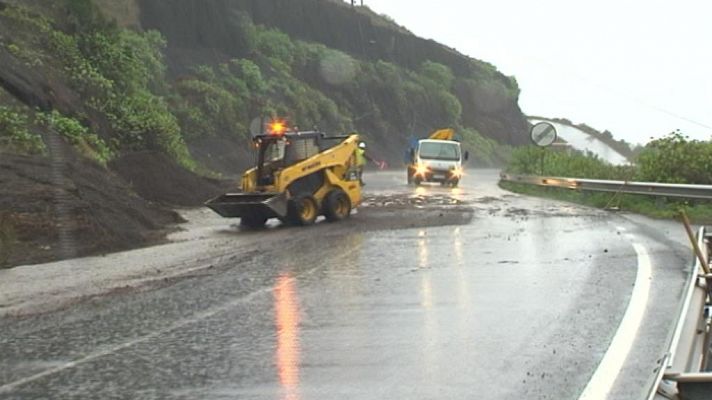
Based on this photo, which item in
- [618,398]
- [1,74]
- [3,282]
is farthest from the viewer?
[1,74]

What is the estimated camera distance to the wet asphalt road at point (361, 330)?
5.24 metres

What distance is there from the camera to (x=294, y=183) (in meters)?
17.6

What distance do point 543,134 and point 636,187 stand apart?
336 inches

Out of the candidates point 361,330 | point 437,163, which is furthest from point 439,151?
point 361,330

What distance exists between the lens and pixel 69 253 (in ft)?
42.2

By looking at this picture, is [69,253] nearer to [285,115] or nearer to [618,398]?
[618,398]

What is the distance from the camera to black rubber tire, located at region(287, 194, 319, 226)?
1725 centimetres

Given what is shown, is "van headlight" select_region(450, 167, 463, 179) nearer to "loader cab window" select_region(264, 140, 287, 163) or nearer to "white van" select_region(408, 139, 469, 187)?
"white van" select_region(408, 139, 469, 187)

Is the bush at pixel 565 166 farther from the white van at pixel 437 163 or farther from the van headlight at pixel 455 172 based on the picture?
the van headlight at pixel 455 172

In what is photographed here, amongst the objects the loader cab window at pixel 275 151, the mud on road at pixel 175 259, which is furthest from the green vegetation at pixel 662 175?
the loader cab window at pixel 275 151

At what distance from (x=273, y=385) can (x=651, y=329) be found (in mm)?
3254

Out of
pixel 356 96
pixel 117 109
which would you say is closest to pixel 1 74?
pixel 117 109

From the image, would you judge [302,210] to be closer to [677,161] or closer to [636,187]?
[636,187]

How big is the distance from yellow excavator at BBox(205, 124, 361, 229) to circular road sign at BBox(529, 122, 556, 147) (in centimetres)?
1168
